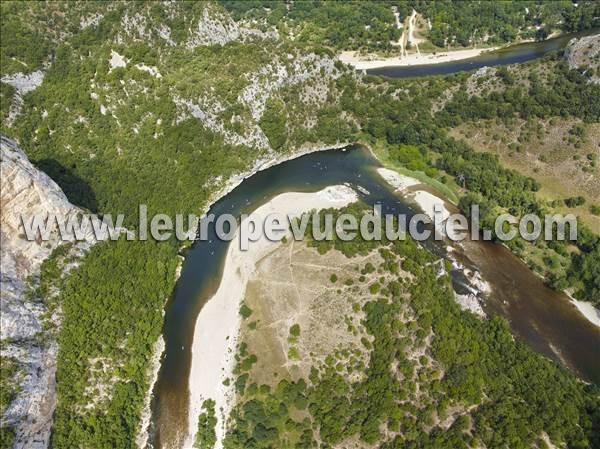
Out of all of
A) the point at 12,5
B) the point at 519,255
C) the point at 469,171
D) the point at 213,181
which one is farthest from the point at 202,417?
the point at 12,5

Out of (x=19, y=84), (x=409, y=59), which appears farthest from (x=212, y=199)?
(x=409, y=59)

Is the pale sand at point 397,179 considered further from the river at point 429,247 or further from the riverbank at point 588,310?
the riverbank at point 588,310

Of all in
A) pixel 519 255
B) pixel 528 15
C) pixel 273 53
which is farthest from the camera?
pixel 528 15

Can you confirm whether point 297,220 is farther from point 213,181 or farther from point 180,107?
point 180,107

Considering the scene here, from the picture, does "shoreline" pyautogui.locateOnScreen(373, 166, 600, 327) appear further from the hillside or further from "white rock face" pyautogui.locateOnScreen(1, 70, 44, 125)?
"white rock face" pyautogui.locateOnScreen(1, 70, 44, 125)

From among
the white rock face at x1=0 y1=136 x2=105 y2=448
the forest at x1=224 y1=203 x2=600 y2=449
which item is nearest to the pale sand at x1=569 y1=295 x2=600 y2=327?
the forest at x1=224 y1=203 x2=600 y2=449

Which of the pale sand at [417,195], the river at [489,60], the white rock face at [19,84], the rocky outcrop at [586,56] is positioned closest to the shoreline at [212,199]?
the pale sand at [417,195]
